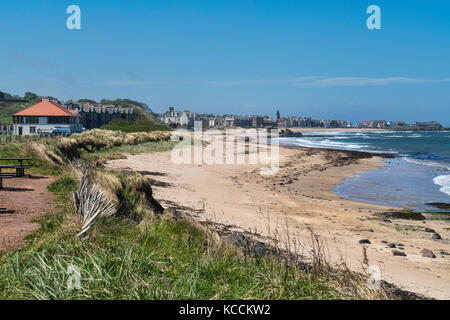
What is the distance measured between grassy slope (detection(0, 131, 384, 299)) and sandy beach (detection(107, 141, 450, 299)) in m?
1.17

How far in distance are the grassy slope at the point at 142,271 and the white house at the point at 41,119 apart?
50764 mm

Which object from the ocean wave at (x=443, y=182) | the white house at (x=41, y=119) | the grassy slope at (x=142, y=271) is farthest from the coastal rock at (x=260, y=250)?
the white house at (x=41, y=119)

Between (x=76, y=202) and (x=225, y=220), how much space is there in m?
5.91

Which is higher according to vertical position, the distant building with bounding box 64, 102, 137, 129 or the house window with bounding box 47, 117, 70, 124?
the distant building with bounding box 64, 102, 137, 129

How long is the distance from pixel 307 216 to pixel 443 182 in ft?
46.5

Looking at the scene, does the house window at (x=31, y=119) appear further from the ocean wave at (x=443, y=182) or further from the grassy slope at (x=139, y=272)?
the grassy slope at (x=139, y=272)

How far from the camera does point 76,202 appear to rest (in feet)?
23.3

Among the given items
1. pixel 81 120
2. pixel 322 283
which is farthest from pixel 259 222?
pixel 81 120

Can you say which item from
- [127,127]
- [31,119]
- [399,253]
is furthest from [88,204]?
[127,127]

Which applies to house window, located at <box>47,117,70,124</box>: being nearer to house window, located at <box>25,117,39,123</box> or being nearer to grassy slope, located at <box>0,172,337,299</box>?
house window, located at <box>25,117,39,123</box>

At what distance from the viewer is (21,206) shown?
30.0 feet

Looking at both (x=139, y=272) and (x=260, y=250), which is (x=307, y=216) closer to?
(x=260, y=250)

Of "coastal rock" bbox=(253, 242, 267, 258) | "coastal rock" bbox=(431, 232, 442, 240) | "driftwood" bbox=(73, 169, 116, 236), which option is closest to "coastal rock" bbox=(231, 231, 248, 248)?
"coastal rock" bbox=(253, 242, 267, 258)

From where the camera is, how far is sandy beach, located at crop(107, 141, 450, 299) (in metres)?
8.70
